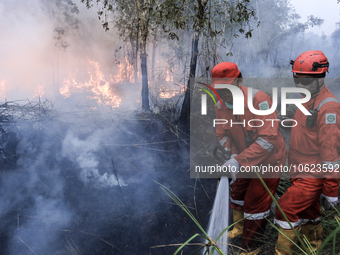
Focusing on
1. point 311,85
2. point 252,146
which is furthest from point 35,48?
point 311,85

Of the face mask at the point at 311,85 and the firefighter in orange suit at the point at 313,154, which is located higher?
the face mask at the point at 311,85

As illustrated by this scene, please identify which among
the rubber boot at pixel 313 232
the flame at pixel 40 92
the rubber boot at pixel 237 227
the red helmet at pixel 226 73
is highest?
the red helmet at pixel 226 73

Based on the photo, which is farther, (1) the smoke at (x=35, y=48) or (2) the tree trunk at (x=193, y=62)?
(1) the smoke at (x=35, y=48)

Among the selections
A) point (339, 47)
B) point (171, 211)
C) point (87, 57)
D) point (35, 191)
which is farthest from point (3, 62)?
point (339, 47)

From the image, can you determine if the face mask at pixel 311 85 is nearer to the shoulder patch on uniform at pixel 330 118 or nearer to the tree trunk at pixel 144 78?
the shoulder patch on uniform at pixel 330 118

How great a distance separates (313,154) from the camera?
7.58 feet

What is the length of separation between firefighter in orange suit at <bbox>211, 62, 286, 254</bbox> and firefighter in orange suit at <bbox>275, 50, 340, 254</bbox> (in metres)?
0.25

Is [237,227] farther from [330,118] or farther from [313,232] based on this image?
[330,118]

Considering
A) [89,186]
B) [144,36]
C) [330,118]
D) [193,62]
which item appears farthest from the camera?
[144,36]

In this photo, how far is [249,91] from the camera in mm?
2666

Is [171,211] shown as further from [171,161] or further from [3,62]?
[3,62]

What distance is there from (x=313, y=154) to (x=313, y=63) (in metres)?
0.90

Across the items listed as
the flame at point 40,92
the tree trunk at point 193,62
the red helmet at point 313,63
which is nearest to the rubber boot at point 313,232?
the red helmet at point 313,63

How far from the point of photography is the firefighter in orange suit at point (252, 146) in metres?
2.50
